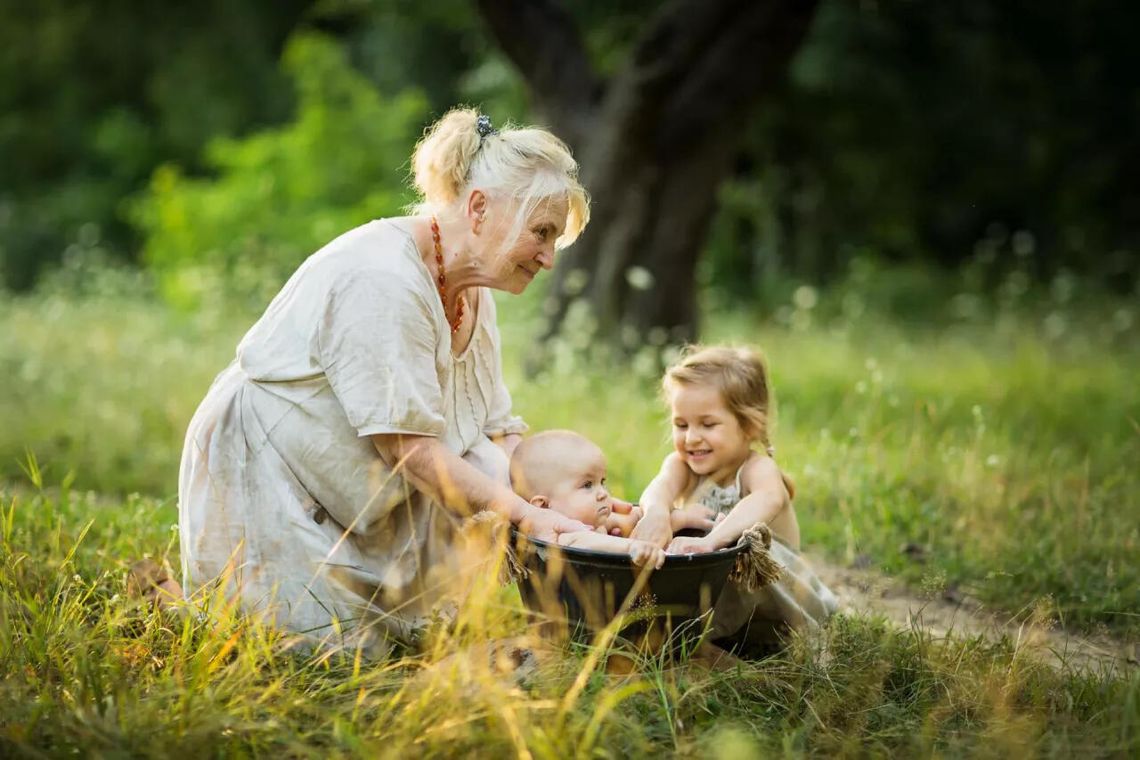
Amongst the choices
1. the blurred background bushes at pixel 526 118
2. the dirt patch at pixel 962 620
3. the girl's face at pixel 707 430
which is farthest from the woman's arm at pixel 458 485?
the blurred background bushes at pixel 526 118

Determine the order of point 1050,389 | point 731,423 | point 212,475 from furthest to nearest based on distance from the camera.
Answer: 1. point 1050,389
2. point 731,423
3. point 212,475

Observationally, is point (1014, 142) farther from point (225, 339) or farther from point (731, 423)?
point (731, 423)

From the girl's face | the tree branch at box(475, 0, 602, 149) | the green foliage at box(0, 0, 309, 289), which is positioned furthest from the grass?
the green foliage at box(0, 0, 309, 289)

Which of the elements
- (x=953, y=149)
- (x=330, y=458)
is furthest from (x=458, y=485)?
(x=953, y=149)

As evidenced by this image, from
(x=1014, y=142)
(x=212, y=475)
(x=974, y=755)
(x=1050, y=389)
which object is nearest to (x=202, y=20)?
(x=1014, y=142)

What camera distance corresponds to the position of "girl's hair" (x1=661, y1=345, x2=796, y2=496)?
11.2ft

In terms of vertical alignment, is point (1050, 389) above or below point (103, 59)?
below

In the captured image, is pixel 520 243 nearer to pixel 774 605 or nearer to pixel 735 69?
pixel 774 605

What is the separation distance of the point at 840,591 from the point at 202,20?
1870 cm

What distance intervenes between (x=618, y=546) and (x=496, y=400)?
96cm

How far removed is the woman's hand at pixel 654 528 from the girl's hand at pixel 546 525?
0.61 feet

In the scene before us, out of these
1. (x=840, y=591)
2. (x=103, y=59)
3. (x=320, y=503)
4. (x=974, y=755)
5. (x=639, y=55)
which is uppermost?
(x=103, y=59)

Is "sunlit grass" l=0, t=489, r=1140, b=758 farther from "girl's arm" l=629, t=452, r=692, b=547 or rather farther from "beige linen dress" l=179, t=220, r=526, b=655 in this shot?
"girl's arm" l=629, t=452, r=692, b=547

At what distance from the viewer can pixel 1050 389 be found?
7.32m
